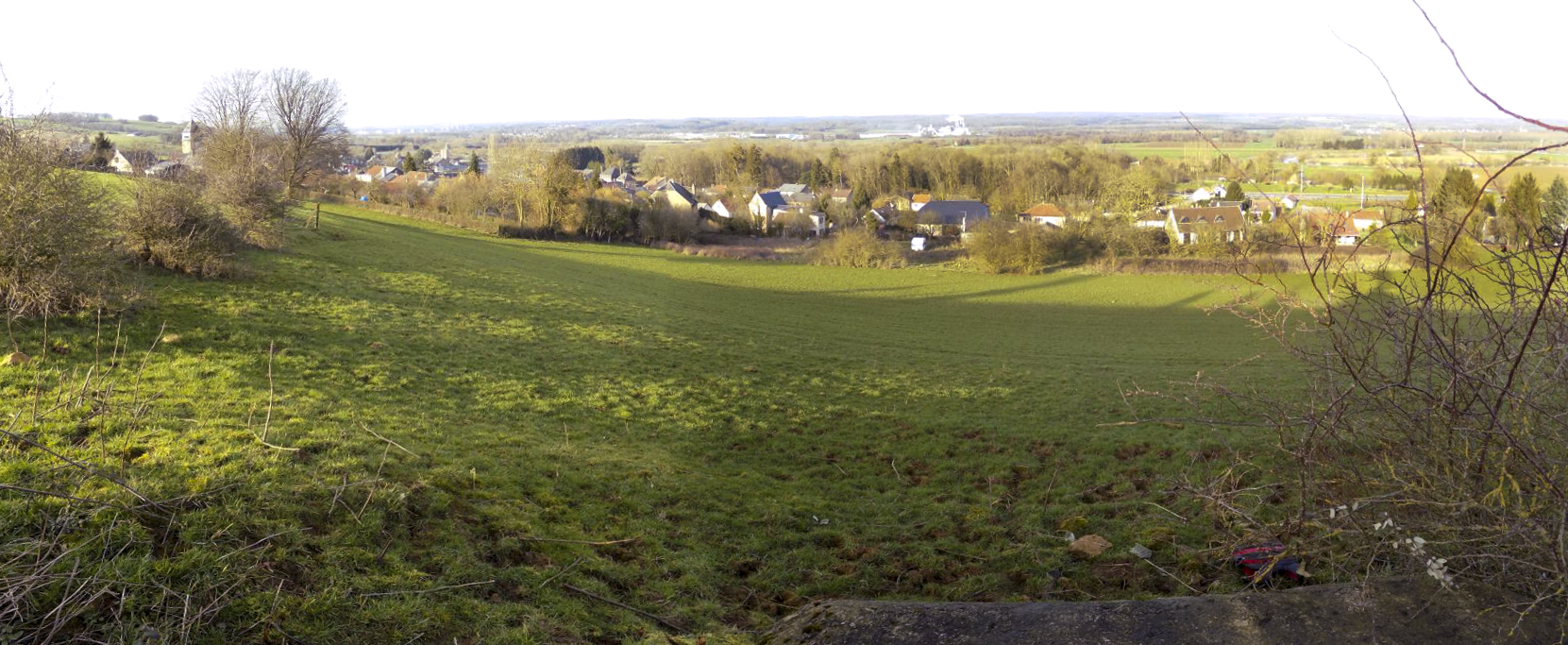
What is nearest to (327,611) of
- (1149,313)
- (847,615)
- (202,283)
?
(847,615)

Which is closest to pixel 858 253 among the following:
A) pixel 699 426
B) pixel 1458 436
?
pixel 699 426

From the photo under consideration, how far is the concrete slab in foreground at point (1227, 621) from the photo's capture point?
4.37 metres

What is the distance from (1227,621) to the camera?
4.68 metres

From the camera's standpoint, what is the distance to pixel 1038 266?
52250 mm

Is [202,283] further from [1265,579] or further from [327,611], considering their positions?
[1265,579]

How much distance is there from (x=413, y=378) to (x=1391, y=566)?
13.2 metres

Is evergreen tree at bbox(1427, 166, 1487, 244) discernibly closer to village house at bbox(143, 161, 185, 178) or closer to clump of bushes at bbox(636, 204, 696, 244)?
village house at bbox(143, 161, 185, 178)

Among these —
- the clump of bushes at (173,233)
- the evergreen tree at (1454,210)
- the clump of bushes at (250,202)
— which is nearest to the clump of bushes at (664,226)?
the clump of bushes at (250,202)

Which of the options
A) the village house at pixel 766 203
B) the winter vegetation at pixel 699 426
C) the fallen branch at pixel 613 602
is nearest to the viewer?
the winter vegetation at pixel 699 426

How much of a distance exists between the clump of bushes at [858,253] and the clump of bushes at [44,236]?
43.1 meters

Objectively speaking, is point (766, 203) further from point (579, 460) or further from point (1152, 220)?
point (579, 460)

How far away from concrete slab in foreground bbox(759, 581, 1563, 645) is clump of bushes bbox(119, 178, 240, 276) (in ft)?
58.7

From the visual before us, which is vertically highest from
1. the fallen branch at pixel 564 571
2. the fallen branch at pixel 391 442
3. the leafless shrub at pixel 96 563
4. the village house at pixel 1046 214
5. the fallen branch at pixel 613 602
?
the village house at pixel 1046 214

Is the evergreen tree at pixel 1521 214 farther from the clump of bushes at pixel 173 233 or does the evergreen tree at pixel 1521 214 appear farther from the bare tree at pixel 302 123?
the bare tree at pixel 302 123
